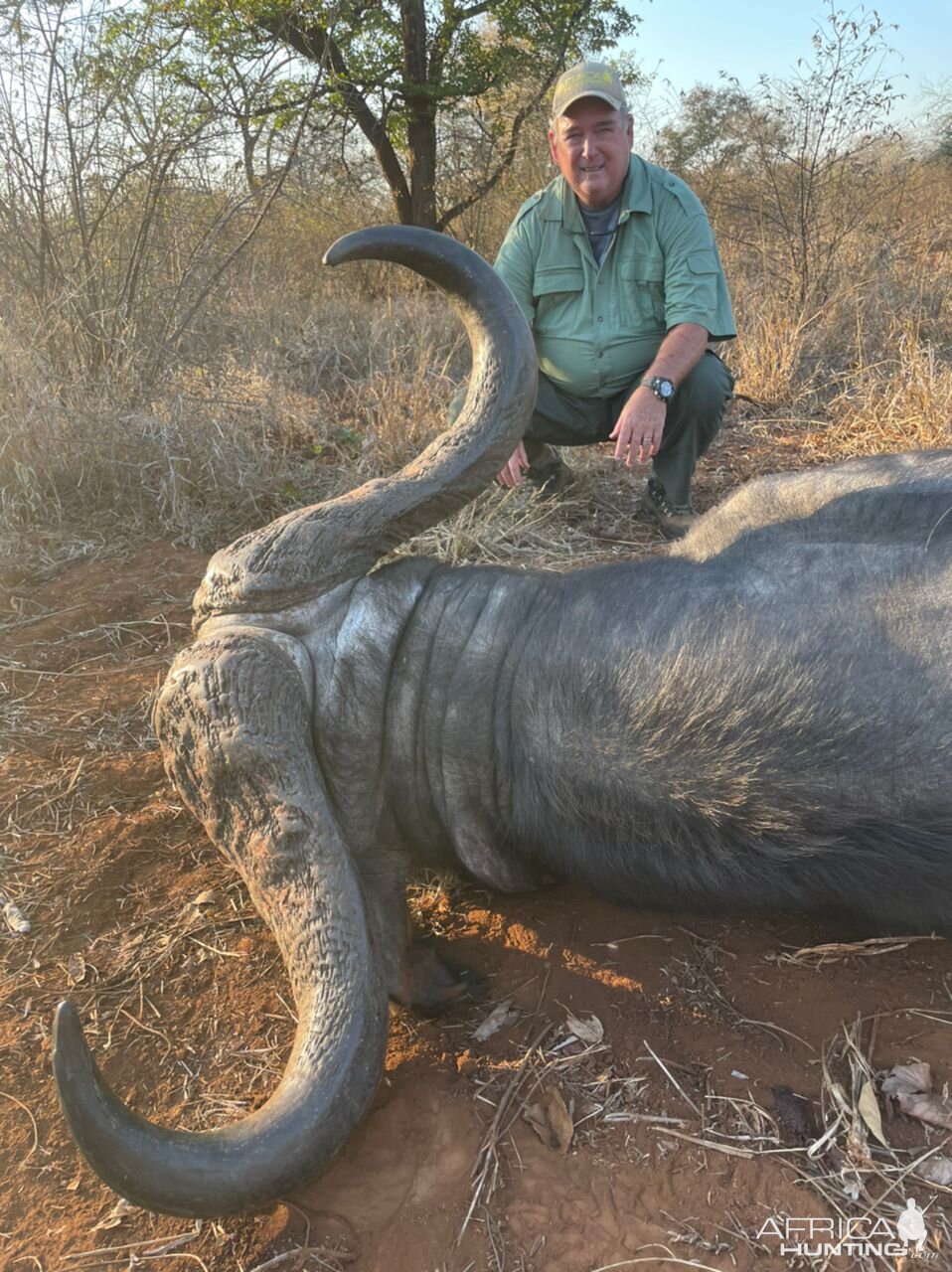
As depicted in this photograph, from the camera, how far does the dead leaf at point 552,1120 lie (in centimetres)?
183

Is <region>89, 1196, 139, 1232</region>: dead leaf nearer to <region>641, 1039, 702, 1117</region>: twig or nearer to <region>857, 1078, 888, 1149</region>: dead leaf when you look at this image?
<region>641, 1039, 702, 1117</region>: twig

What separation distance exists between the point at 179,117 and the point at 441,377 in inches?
86.5

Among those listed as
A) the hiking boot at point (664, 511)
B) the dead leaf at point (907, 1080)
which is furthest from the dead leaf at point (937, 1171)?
the hiking boot at point (664, 511)

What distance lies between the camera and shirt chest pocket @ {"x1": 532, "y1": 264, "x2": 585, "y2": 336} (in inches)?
179

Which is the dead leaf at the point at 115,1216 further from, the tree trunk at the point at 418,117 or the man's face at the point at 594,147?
the tree trunk at the point at 418,117

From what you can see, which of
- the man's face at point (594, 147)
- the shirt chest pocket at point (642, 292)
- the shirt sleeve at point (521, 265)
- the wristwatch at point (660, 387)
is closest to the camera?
the wristwatch at point (660, 387)

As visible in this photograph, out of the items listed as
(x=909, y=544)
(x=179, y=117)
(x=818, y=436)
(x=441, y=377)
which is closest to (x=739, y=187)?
(x=818, y=436)

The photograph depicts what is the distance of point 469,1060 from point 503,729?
764mm

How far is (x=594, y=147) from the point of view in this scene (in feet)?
14.2

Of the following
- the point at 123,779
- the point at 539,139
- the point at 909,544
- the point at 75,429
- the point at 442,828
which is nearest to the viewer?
the point at 909,544

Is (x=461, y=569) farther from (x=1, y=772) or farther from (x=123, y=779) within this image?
(x=1, y=772)

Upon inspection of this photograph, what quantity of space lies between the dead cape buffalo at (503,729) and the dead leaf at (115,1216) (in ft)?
1.73

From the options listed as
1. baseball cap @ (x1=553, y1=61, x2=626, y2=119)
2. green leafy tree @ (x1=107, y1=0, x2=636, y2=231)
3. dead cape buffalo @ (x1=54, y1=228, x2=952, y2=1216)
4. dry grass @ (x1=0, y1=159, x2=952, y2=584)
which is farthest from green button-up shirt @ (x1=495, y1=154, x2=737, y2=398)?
green leafy tree @ (x1=107, y1=0, x2=636, y2=231)

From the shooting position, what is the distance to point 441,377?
224 inches
